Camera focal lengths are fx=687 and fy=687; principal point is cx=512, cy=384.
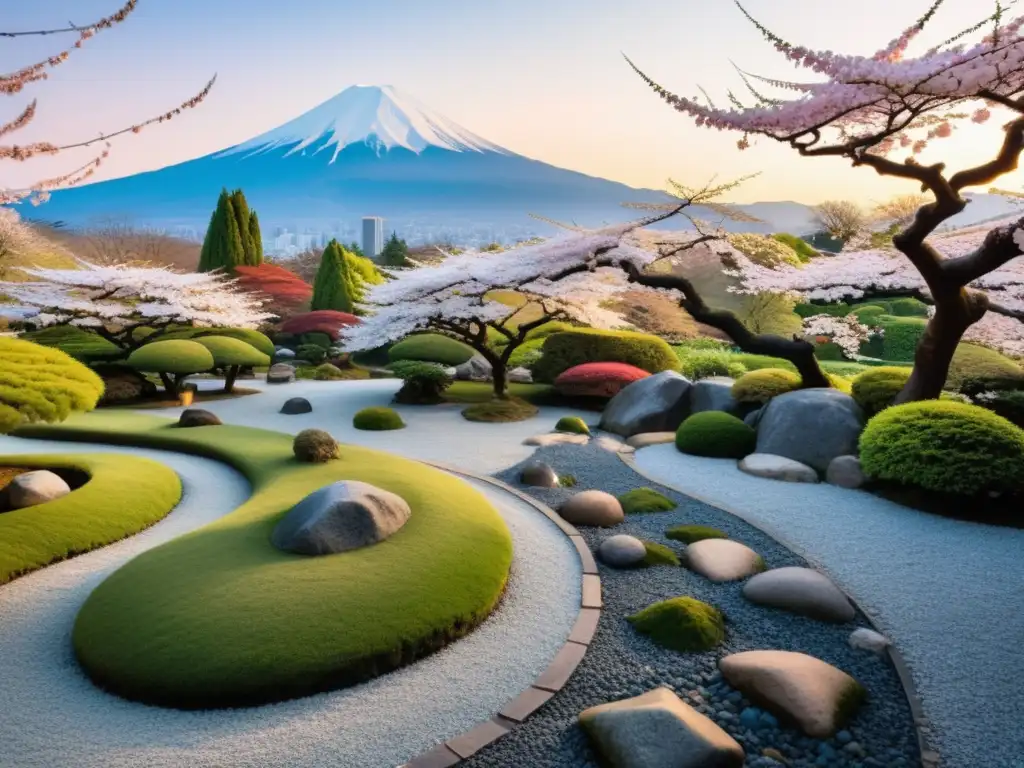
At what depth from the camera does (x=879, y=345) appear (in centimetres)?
2634

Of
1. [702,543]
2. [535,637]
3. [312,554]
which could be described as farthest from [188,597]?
[702,543]

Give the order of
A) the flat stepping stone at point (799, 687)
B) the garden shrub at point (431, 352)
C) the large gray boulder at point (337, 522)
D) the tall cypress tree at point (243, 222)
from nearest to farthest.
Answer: the flat stepping stone at point (799, 687) → the large gray boulder at point (337, 522) → the garden shrub at point (431, 352) → the tall cypress tree at point (243, 222)

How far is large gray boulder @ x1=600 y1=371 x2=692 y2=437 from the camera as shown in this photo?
13016mm

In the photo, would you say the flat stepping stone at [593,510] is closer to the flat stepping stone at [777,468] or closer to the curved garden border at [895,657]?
the curved garden border at [895,657]

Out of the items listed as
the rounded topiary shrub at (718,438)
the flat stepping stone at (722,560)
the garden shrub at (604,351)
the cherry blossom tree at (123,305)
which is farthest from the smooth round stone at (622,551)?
the cherry blossom tree at (123,305)

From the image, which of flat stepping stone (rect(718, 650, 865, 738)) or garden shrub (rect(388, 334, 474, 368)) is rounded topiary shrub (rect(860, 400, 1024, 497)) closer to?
flat stepping stone (rect(718, 650, 865, 738))

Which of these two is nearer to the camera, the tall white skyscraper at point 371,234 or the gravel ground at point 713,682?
the gravel ground at point 713,682

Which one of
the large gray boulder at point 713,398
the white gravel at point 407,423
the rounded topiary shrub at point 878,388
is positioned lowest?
the white gravel at point 407,423

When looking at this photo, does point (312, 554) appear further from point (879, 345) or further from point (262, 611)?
point (879, 345)

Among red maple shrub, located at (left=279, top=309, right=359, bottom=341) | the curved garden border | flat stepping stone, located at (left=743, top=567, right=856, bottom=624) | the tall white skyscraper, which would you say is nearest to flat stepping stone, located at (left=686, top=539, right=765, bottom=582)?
flat stepping stone, located at (left=743, top=567, right=856, bottom=624)

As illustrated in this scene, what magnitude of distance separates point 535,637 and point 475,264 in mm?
11175

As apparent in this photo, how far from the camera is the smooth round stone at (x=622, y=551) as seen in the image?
249 inches

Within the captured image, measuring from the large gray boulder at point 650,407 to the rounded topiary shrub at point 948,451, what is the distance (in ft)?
14.9

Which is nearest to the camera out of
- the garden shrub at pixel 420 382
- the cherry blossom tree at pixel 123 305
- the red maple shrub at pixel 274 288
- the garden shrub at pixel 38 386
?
the garden shrub at pixel 38 386
